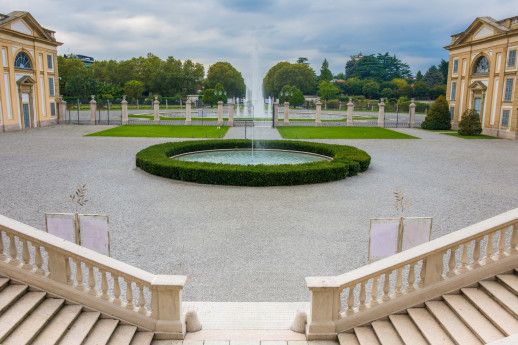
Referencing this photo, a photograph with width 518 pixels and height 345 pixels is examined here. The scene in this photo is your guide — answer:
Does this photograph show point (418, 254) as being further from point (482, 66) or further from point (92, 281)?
point (482, 66)

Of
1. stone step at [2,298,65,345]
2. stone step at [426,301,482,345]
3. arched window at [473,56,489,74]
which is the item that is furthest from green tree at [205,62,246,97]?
stone step at [426,301,482,345]

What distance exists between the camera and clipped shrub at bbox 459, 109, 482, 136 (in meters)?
36.5

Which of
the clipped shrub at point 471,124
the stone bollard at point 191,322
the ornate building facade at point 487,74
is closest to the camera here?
the stone bollard at point 191,322

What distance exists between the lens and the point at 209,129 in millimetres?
40031

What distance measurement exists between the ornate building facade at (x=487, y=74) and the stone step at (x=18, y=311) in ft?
119

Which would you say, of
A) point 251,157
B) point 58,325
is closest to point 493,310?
point 58,325

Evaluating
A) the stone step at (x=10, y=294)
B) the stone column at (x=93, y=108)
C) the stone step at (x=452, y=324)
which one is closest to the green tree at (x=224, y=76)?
the stone column at (x=93, y=108)

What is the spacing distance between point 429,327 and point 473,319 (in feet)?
2.01

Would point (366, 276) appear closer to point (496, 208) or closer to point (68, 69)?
point (496, 208)

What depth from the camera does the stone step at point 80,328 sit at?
233 inches

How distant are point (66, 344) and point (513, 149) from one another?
99.1ft

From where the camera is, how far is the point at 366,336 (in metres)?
6.53

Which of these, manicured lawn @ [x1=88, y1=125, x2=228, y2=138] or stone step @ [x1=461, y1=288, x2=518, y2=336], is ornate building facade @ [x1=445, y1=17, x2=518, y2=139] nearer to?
manicured lawn @ [x1=88, y1=125, x2=228, y2=138]

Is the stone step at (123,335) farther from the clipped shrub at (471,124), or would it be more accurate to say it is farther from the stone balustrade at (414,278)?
the clipped shrub at (471,124)
